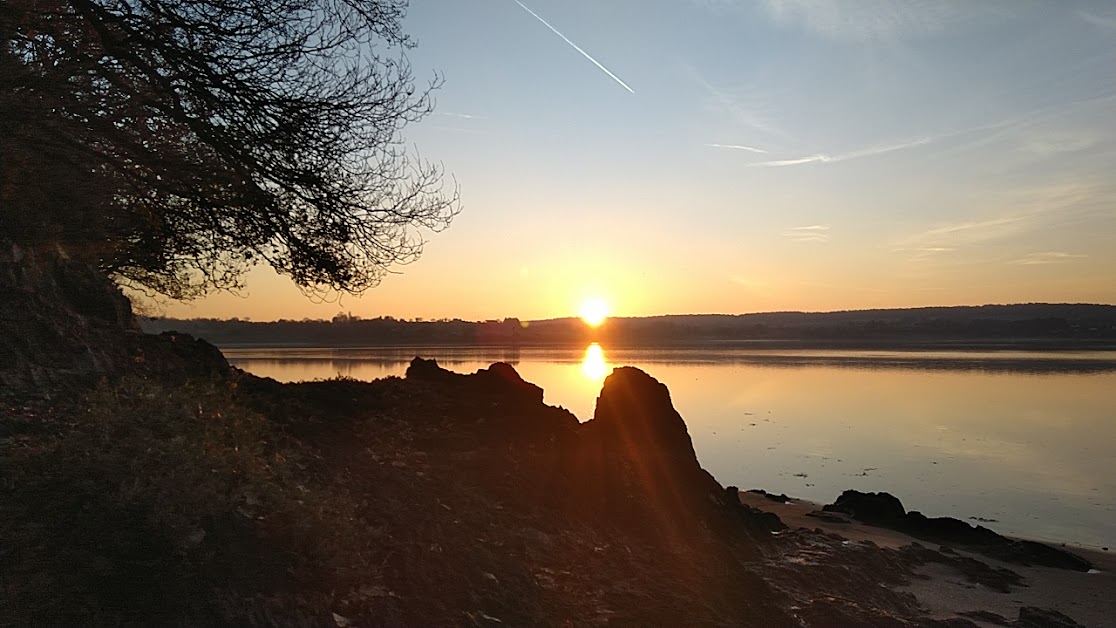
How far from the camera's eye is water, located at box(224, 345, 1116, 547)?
19562 mm

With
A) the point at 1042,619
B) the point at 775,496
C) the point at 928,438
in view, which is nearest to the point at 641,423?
the point at 1042,619

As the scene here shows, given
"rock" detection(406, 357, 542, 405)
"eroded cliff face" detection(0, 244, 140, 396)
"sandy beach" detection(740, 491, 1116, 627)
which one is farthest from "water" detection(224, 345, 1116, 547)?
"eroded cliff face" detection(0, 244, 140, 396)

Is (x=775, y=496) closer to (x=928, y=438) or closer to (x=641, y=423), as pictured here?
(x=641, y=423)

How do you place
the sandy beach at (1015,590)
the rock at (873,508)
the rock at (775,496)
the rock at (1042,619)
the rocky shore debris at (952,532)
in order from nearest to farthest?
1. the rock at (1042,619)
2. the sandy beach at (1015,590)
3. the rocky shore debris at (952,532)
4. the rock at (873,508)
5. the rock at (775,496)

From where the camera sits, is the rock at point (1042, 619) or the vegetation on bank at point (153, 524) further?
the rock at point (1042, 619)

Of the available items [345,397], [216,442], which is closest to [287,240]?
[345,397]

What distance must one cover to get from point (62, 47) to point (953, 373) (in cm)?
6354

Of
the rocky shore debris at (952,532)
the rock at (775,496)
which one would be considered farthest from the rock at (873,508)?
the rock at (775,496)

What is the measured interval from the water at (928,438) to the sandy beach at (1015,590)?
3.69 meters

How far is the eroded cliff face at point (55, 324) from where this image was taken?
282 inches

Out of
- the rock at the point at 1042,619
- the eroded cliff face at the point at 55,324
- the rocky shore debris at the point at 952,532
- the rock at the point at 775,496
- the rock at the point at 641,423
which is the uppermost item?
the eroded cliff face at the point at 55,324

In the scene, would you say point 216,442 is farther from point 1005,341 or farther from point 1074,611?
point 1005,341

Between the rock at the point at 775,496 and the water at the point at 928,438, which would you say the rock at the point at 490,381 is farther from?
the water at the point at 928,438

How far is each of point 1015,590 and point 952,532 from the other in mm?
3527
